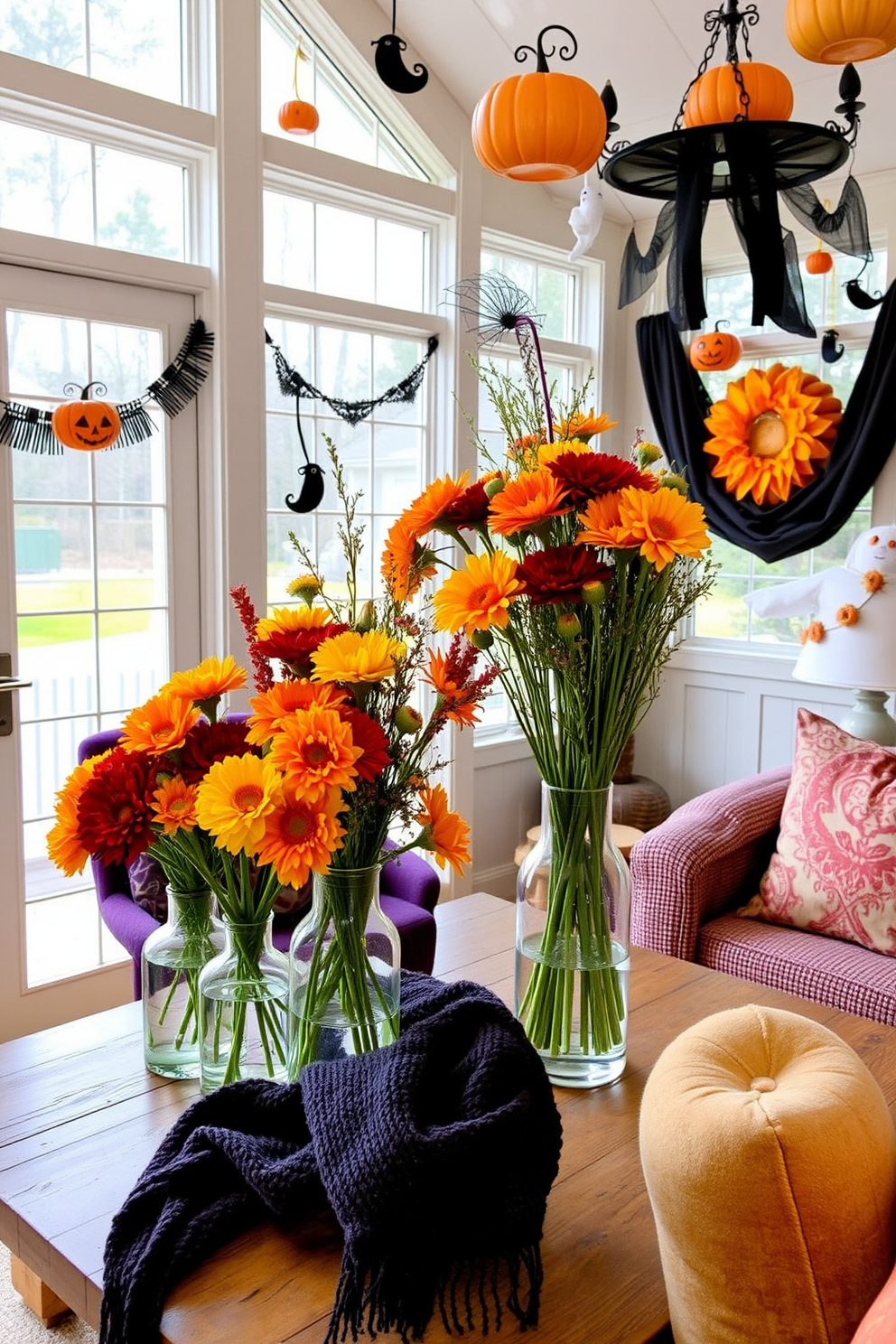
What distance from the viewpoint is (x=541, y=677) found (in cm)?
135

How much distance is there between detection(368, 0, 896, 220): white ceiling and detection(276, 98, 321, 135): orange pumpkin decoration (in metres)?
0.60

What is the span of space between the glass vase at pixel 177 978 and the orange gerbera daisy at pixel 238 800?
32 cm

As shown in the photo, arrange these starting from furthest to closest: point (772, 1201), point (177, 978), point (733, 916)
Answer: point (733, 916), point (177, 978), point (772, 1201)

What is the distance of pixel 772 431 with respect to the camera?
404 cm

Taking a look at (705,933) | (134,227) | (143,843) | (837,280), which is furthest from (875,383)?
(143,843)

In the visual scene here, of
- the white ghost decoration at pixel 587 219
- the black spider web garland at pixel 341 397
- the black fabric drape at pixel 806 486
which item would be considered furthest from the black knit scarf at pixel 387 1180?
the black fabric drape at pixel 806 486

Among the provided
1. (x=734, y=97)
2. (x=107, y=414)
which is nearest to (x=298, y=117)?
(x=107, y=414)

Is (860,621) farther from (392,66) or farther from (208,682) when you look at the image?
(208,682)

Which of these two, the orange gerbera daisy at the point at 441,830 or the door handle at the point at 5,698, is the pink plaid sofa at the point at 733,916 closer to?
the orange gerbera daisy at the point at 441,830

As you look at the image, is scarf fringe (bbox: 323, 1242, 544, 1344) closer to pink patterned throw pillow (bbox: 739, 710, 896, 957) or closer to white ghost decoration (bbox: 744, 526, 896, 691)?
pink patterned throw pillow (bbox: 739, 710, 896, 957)

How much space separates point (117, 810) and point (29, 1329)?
4.73ft

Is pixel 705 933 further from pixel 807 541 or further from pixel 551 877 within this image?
pixel 807 541

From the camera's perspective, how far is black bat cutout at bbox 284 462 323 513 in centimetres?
347

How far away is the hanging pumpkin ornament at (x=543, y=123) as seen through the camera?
2080 millimetres
